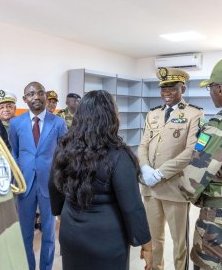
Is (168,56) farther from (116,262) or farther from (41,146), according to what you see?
(116,262)

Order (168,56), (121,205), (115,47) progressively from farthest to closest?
(168,56) → (115,47) → (121,205)

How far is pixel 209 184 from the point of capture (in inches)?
60.8

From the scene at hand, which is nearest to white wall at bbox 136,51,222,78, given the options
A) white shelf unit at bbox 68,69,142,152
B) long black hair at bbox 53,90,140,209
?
white shelf unit at bbox 68,69,142,152

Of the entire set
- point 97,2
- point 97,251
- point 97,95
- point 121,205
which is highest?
point 97,2

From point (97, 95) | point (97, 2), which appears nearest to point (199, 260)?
point (97, 95)

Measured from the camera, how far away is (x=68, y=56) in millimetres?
5738

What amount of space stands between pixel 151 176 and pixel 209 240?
69cm

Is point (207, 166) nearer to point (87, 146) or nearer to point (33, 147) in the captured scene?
point (87, 146)

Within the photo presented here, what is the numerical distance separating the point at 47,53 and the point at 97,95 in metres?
4.17

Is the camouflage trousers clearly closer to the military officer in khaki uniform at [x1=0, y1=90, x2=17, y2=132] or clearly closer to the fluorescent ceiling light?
the military officer in khaki uniform at [x1=0, y1=90, x2=17, y2=132]

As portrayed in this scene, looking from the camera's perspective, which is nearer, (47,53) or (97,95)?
(97,95)

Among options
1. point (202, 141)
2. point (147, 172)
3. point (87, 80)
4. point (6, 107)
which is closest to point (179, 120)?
point (147, 172)

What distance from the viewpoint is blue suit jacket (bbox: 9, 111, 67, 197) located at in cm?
215

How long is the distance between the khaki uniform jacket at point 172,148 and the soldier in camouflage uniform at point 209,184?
53cm
